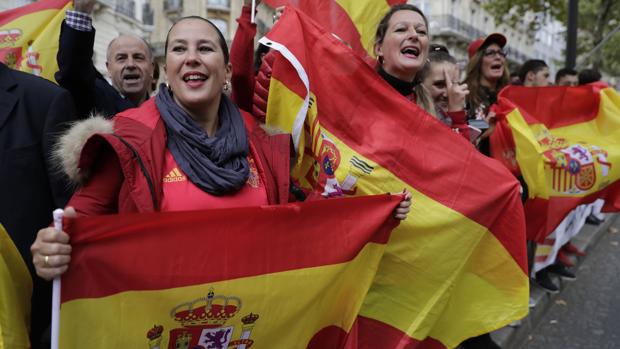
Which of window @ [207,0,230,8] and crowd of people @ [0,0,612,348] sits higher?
window @ [207,0,230,8]

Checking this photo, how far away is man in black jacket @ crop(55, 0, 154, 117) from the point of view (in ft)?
7.65

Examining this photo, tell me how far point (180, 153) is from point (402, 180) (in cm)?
118

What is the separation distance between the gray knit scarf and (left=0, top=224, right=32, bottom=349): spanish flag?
0.66 meters

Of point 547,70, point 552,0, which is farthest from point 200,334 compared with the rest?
point 552,0

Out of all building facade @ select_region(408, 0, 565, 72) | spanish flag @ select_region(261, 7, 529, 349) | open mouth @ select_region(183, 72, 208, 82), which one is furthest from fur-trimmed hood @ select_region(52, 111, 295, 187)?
building facade @ select_region(408, 0, 565, 72)

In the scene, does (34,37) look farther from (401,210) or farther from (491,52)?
(491,52)

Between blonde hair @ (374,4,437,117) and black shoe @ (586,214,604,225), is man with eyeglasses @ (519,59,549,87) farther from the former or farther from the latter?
blonde hair @ (374,4,437,117)

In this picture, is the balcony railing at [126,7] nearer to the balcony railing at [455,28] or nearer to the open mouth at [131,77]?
the balcony railing at [455,28]

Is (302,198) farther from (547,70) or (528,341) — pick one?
(547,70)

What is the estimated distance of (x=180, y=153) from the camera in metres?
1.98

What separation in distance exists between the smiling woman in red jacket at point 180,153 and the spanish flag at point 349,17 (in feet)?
5.01

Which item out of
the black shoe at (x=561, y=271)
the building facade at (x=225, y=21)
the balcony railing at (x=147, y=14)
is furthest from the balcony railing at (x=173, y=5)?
the black shoe at (x=561, y=271)

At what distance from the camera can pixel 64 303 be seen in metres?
1.63

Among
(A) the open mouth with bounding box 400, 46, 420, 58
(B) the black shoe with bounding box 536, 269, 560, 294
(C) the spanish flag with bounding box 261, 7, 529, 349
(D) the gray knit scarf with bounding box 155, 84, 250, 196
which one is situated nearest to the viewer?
(D) the gray knit scarf with bounding box 155, 84, 250, 196
